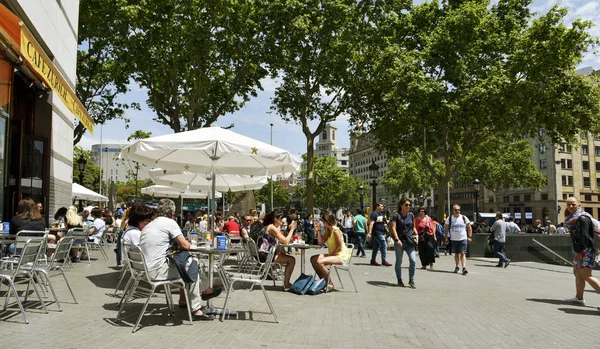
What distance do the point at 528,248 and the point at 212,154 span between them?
49.0 ft

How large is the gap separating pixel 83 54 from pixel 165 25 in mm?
5496

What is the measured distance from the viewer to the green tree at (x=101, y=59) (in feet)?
70.7

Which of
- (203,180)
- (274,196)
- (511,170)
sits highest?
(511,170)

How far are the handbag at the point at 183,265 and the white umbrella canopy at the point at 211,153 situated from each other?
270 centimetres

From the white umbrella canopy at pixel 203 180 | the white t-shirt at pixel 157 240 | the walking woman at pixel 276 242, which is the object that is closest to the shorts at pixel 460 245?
the walking woman at pixel 276 242

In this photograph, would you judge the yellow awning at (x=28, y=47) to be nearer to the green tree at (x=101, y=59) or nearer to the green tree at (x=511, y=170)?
the green tree at (x=101, y=59)

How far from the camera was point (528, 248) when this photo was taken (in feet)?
63.4

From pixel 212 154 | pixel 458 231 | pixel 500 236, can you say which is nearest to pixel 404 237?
pixel 458 231

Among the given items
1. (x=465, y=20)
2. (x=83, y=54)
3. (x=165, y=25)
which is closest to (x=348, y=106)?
(x=465, y=20)

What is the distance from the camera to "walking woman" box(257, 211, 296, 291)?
9.23 meters

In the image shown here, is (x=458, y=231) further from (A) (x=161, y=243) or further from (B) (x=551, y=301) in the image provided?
(A) (x=161, y=243)

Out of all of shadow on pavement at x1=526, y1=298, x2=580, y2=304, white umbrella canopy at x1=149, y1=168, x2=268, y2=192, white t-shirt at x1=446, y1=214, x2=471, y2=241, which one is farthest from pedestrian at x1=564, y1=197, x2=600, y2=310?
white umbrella canopy at x1=149, y1=168, x2=268, y2=192

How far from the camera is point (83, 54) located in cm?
2450

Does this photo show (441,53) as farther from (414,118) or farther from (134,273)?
(134,273)
